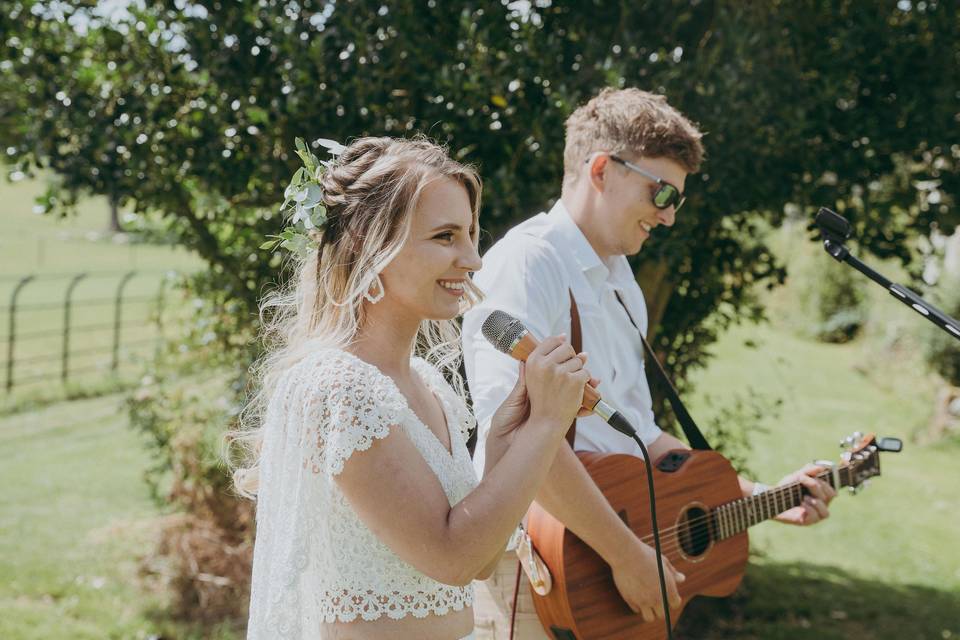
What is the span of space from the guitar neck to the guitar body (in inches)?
1.0

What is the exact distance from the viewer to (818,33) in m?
4.42

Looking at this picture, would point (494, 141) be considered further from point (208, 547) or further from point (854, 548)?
point (854, 548)

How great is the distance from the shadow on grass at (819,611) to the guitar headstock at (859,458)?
8.67ft

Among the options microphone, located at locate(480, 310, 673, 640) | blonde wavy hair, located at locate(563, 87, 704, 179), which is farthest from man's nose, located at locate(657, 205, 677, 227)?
microphone, located at locate(480, 310, 673, 640)

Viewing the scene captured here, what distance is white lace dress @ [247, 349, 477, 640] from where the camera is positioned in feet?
5.74

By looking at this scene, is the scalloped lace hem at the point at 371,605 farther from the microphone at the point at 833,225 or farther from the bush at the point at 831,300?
the bush at the point at 831,300

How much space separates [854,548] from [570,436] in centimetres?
577

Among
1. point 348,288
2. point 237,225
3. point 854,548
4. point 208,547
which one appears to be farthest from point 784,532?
point 348,288

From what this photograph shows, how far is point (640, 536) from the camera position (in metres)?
2.74

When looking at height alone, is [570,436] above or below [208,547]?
above

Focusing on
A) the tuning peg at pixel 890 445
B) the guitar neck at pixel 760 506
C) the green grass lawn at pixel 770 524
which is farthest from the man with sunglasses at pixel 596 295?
the green grass lawn at pixel 770 524

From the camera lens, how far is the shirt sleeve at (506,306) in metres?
2.37

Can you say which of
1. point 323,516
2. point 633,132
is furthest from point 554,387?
point 633,132

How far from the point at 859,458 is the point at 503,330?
1739 millimetres
